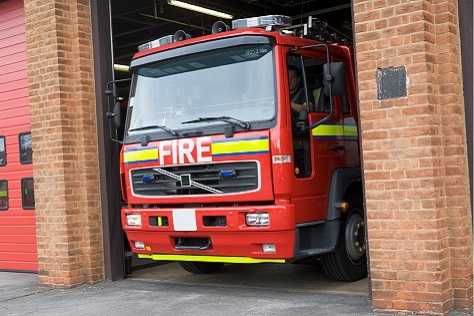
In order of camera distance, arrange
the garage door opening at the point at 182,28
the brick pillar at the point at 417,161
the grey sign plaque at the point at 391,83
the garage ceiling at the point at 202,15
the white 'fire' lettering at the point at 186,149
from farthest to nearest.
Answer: the garage ceiling at the point at 202,15 → the garage door opening at the point at 182,28 → the white 'fire' lettering at the point at 186,149 → the grey sign plaque at the point at 391,83 → the brick pillar at the point at 417,161

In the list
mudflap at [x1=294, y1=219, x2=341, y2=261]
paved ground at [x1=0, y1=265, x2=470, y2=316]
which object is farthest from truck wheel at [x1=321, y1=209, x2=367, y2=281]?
paved ground at [x1=0, y1=265, x2=470, y2=316]

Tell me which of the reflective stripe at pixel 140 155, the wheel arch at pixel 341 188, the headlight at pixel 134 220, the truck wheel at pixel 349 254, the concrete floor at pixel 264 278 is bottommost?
the concrete floor at pixel 264 278

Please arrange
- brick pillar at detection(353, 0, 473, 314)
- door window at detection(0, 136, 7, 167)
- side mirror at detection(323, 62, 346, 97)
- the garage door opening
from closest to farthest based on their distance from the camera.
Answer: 1. brick pillar at detection(353, 0, 473, 314)
2. side mirror at detection(323, 62, 346, 97)
3. the garage door opening
4. door window at detection(0, 136, 7, 167)

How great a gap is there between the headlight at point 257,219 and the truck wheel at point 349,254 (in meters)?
1.30

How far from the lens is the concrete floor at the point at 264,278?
7371mm

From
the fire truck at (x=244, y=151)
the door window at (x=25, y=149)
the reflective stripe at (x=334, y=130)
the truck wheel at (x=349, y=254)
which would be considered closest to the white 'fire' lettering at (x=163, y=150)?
→ the fire truck at (x=244, y=151)

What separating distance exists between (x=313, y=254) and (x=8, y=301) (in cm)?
381

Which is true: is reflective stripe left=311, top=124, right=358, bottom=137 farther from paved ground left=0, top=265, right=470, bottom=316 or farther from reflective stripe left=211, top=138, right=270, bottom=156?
paved ground left=0, top=265, right=470, bottom=316

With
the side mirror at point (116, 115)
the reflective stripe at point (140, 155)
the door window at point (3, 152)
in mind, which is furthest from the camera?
the door window at point (3, 152)

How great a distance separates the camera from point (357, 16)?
5.89 m

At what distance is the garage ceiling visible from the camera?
12953 millimetres

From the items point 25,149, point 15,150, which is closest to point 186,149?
point 25,149

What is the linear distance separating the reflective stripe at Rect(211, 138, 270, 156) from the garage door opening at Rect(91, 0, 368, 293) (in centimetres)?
198

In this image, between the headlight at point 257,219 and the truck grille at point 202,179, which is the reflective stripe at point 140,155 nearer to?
the truck grille at point 202,179
